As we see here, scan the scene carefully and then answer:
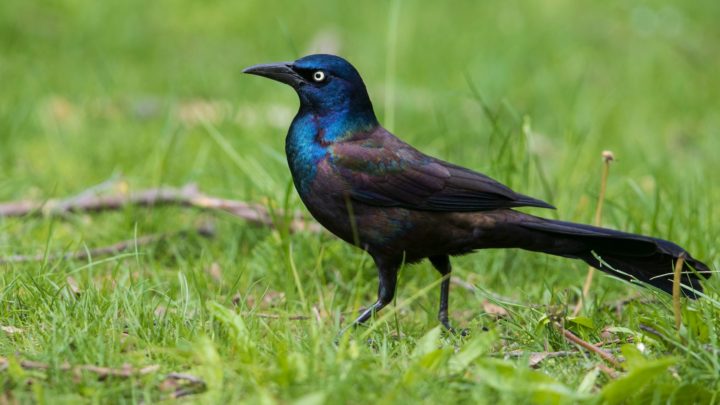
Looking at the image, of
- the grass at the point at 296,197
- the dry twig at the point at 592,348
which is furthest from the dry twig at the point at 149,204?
the dry twig at the point at 592,348

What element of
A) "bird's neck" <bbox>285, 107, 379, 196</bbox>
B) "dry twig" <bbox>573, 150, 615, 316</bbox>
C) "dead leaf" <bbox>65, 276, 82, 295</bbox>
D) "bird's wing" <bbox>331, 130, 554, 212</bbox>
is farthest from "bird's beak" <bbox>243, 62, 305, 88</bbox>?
"dry twig" <bbox>573, 150, 615, 316</bbox>

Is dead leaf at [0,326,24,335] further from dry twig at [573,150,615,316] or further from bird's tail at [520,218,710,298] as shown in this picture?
dry twig at [573,150,615,316]

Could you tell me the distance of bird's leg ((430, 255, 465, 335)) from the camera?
3930 millimetres

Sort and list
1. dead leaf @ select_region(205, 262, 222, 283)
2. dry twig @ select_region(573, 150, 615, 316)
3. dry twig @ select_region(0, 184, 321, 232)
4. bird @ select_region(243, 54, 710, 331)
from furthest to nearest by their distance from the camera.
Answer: dry twig @ select_region(0, 184, 321, 232)
dead leaf @ select_region(205, 262, 222, 283)
dry twig @ select_region(573, 150, 615, 316)
bird @ select_region(243, 54, 710, 331)

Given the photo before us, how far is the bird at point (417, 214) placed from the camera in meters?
3.86

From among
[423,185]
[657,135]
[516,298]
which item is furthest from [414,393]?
[657,135]

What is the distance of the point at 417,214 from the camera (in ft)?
12.8

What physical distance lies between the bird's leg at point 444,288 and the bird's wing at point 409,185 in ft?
0.99

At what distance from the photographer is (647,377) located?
9.34ft

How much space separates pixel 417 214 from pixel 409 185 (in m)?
0.12

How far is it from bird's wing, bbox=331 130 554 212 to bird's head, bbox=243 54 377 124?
18 cm

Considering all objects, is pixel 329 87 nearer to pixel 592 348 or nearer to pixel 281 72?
pixel 281 72

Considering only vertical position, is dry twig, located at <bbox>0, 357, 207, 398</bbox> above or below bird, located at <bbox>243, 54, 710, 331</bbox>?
below

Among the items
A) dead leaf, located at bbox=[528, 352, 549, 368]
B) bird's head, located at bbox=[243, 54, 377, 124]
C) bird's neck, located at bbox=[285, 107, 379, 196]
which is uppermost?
bird's head, located at bbox=[243, 54, 377, 124]
